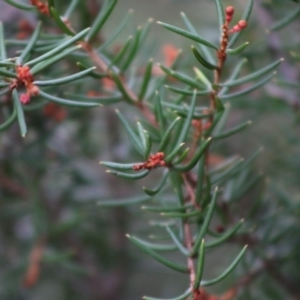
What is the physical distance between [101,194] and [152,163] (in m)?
0.45

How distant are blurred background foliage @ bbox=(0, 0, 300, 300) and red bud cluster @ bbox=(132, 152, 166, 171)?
24 centimetres

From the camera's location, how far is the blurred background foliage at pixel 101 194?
67cm

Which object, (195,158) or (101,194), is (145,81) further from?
(101,194)

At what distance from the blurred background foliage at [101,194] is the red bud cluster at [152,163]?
0.79 ft

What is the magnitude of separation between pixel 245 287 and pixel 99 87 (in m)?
0.27

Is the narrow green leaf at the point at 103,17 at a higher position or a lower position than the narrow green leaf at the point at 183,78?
higher

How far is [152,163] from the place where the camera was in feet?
1.28

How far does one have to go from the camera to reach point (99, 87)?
692 mm

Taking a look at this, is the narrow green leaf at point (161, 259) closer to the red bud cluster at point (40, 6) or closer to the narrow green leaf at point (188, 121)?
the narrow green leaf at point (188, 121)

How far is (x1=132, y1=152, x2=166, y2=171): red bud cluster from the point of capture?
15.1 inches

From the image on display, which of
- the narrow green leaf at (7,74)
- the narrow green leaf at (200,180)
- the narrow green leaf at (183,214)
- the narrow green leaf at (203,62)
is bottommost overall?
the narrow green leaf at (183,214)

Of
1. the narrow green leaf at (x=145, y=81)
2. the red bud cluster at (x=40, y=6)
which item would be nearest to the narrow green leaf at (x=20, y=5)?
the red bud cluster at (x=40, y=6)

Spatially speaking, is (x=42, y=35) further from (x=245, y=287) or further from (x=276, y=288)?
(x=276, y=288)

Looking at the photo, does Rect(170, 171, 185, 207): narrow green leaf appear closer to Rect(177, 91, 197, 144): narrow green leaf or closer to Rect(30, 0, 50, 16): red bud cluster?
Rect(177, 91, 197, 144): narrow green leaf
